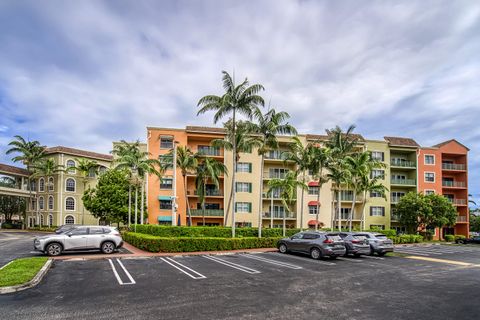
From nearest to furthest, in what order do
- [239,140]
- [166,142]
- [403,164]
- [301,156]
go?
[239,140] → [301,156] → [166,142] → [403,164]

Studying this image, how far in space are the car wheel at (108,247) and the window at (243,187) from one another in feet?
78.7

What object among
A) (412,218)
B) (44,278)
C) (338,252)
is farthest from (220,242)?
→ (412,218)

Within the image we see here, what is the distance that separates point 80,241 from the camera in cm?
1883

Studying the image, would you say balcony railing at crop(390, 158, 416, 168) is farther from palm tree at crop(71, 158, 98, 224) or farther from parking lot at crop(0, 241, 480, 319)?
palm tree at crop(71, 158, 98, 224)

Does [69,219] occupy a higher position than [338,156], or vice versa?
[338,156]

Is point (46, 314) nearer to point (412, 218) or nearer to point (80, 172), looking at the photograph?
point (412, 218)

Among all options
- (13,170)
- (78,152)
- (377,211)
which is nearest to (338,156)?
(377,211)

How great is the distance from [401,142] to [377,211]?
1124cm

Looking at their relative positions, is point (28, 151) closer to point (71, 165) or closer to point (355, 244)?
point (71, 165)

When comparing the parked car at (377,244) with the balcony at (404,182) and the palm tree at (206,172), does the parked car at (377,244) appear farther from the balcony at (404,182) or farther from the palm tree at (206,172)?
the balcony at (404,182)

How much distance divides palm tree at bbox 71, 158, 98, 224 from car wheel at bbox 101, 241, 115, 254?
36.1 metres

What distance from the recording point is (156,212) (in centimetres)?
4106

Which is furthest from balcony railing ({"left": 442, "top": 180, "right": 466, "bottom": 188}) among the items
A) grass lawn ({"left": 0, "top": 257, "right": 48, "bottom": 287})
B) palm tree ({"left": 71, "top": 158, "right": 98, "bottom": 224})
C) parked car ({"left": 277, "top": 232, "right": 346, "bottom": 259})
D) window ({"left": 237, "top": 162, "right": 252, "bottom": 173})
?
palm tree ({"left": 71, "top": 158, "right": 98, "bottom": 224})

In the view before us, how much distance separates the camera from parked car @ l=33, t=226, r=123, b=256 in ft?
58.7
